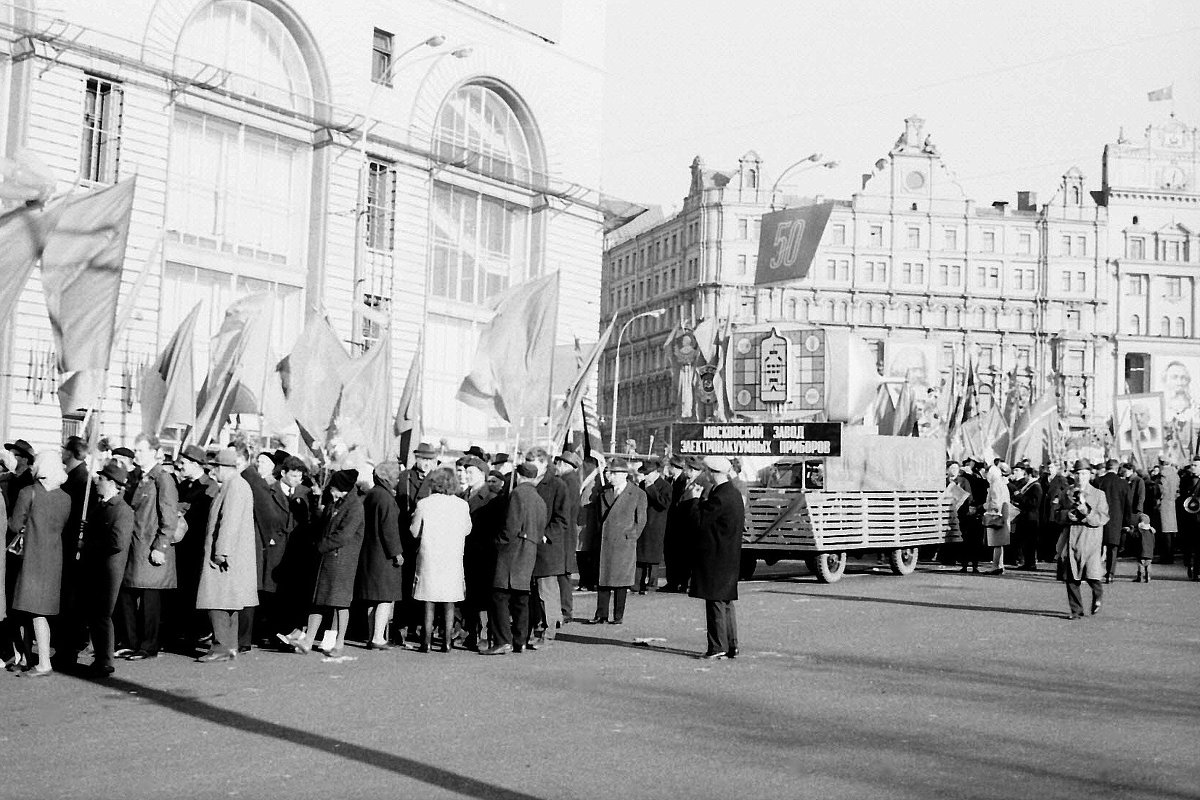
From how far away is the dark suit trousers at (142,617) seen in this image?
11977 millimetres

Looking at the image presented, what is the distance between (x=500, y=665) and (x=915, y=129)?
321 ft

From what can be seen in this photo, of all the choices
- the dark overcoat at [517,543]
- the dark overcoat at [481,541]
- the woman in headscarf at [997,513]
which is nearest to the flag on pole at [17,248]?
the dark overcoat at [481,541]

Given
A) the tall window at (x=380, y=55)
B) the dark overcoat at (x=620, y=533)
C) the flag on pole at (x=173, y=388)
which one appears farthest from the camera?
the tall window at (x=380, y=55)

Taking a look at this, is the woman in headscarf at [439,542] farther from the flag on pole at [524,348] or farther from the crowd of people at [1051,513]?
the crowd of people at [1051,513]

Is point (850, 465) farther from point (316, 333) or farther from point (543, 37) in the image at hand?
point (543, 37)

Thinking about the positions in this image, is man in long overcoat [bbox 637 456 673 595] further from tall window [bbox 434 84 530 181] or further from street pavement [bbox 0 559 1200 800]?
tall window [bbox 434 84 530 181]

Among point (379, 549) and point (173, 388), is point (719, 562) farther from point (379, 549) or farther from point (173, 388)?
point (173, 388)

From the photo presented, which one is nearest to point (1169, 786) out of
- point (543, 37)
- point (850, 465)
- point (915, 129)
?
point (850, 465)

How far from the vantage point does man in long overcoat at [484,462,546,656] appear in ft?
42.1

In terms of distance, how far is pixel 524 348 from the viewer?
60.2 ft

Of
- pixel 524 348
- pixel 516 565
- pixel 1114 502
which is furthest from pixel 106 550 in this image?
pixel 1114 502

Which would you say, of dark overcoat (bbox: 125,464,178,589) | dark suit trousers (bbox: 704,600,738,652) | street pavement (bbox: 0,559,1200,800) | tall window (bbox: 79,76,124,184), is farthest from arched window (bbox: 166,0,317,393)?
dark suit trousers (bbox: 704,600,738,652)

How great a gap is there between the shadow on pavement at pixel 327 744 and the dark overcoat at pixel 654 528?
30.2 ft

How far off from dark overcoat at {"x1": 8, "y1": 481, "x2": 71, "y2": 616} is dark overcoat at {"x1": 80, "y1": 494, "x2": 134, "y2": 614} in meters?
0.26
